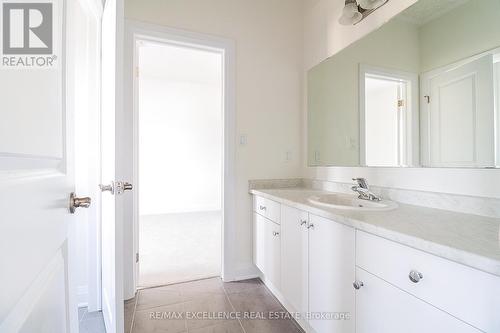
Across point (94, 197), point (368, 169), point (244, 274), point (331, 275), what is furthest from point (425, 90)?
point (94, 197)

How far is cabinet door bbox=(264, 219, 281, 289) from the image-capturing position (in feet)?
5.28

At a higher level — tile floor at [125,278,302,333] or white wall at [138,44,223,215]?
white wall at [138,44,223,215]

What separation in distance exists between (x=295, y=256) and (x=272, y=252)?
32cm

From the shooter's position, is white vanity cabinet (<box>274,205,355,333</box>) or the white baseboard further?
the white baseboard

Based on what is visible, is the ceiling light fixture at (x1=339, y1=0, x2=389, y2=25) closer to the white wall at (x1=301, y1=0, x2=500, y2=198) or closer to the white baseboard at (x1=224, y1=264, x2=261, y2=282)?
the white wall at (x1=301, y1=0, x2=500, y2=198)

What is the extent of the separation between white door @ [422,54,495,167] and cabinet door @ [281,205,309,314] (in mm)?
744

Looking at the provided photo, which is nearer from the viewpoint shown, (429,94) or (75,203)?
(75,203)

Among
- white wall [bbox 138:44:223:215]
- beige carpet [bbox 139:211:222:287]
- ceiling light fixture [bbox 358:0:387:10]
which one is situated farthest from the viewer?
white wall [bbox 138:44:223:215]

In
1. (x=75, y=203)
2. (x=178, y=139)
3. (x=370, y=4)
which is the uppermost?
(x=370, y=4)

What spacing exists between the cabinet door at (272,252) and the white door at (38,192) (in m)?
1.17

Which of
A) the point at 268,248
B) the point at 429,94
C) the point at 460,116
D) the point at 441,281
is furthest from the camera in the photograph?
the point at 268,248

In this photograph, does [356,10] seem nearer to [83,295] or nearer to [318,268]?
[318,268]

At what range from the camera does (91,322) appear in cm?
147

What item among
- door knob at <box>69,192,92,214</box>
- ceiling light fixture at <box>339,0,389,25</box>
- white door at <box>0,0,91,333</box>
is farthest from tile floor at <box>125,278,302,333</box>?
ceiling light fixture at <box>339,0,389,25</box>
